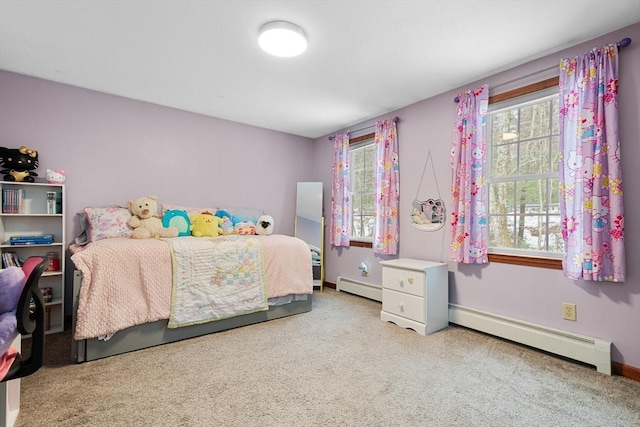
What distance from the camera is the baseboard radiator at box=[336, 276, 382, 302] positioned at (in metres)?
3.78

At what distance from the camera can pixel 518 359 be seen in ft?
7.39

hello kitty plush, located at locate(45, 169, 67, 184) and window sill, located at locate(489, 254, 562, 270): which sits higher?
hello kitty plush, located at locate(45, 169, 67, 184)

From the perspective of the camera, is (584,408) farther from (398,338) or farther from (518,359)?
(398,338)

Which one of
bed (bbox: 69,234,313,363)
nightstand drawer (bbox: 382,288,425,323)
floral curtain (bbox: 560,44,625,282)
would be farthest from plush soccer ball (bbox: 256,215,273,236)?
floral curtain (bbox: 560,44,625,282)

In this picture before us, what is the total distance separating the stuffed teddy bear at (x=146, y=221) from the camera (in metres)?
3.09

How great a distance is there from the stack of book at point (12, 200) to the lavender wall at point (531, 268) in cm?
354

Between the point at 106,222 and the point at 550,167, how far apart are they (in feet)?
13.1

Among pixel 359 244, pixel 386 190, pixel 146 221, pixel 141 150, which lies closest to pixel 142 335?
pixel 146 221

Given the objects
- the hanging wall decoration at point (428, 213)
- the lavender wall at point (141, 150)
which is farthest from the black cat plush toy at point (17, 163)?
the hanging wall decoration at point (428, 213)

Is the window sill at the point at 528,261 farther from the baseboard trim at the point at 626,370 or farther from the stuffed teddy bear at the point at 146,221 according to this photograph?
the stuffed teddy bear at the point at 146,221

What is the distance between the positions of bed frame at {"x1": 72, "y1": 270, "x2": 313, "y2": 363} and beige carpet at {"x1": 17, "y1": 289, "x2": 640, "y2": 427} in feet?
0.25

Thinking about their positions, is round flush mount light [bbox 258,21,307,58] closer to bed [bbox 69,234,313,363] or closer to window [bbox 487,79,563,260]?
bed [bbox 69,234,313,363]

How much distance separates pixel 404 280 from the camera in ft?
9.55

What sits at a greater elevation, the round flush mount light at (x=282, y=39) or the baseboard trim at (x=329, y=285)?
the round flush mount light at (x=282, y=39)
